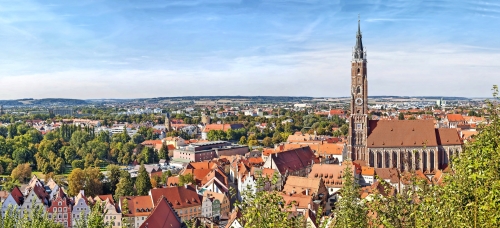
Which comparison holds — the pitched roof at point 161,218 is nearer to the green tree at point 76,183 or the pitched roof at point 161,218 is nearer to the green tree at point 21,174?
the green tree at point 76,183

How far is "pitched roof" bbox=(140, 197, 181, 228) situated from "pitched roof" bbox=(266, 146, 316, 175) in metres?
18.5

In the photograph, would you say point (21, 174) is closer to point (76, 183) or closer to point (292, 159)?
point (76, 183)

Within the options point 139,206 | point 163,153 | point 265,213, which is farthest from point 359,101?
point 265,213

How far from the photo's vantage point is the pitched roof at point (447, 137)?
57.0m

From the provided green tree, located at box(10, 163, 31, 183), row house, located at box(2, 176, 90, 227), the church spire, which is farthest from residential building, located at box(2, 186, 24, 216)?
the church spire

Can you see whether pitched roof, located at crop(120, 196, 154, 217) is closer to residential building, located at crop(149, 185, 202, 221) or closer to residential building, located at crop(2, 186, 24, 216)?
residential building, located at crop(149, 185, 202, 221)

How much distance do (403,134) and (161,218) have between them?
115ft

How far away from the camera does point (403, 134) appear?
5619 cm

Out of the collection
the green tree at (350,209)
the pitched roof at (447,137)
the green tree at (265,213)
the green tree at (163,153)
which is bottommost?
the green tree at (163,153)

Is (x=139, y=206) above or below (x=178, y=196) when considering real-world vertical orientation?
below

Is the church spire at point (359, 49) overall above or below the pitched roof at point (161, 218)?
above

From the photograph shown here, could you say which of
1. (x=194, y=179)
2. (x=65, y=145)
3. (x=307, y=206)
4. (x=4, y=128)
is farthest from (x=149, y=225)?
(x=4, y=128)

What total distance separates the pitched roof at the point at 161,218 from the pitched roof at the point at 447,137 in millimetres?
37512

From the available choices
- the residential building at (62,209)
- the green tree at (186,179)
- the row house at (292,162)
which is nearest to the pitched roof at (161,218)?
the residential building at (62,209)
